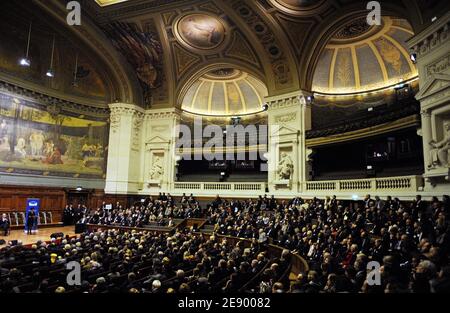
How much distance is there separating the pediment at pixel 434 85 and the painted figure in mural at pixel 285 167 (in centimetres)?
701

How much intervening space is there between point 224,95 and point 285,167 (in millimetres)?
10715

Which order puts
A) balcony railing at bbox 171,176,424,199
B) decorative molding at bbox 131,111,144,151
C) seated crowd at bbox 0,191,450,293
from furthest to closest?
1. decorative molding at bbox 131,111,144,151
2. balcony railing at bbox 171,176,424,199
3. seated crowd at bbox 0,191,450,293

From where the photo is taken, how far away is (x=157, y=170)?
1981cm

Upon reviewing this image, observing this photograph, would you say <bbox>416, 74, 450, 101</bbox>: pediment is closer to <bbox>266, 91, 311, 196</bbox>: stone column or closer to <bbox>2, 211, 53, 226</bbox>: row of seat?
<bbox>266, 91, 311, 196</bbox>: stone column

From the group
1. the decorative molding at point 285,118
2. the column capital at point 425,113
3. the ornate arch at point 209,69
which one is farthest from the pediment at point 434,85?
the ornate arch at point 209,69

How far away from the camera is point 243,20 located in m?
15.6

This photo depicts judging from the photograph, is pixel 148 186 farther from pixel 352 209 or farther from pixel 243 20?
pixel 352 209

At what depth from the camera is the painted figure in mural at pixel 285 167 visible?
15.6 meters

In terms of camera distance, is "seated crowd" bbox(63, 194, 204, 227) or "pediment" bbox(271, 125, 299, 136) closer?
"seated crowd" bbox(63, 194, 204, 227)

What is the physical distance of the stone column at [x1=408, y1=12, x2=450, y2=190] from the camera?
877 centimetres

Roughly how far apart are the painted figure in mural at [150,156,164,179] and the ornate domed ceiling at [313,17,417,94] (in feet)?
36.6

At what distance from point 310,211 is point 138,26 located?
1371 centimetres

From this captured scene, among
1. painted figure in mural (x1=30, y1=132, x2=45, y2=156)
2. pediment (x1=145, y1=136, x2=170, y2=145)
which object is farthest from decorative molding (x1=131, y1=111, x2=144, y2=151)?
painted figure in mural (x1=30, y1=132, x2=45, y2=156)
